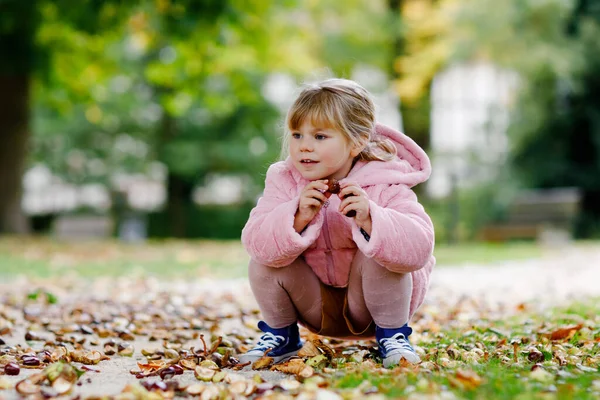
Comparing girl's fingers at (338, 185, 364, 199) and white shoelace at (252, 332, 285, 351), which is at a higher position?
girl's fingers at (338, 185, 364, 199)

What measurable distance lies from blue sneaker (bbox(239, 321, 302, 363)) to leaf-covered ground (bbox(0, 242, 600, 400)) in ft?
0.35

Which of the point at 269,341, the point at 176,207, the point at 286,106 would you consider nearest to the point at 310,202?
the point at 269,341

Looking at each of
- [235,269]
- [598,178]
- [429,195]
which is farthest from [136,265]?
[598,178]

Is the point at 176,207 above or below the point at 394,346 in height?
below

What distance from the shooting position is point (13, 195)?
49.6ft

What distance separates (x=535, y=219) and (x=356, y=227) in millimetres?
15742

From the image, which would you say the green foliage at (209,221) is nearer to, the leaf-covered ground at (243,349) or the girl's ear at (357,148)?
the leaf-covered ground at (243,349)

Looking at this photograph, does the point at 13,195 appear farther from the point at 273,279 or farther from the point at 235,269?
the point at 273,279

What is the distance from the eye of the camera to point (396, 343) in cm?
313

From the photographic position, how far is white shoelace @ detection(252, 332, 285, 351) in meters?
3.31

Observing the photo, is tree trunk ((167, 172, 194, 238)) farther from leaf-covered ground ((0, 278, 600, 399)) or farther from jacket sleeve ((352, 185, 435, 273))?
jacket sleeve ((352, 185, 435, 273))

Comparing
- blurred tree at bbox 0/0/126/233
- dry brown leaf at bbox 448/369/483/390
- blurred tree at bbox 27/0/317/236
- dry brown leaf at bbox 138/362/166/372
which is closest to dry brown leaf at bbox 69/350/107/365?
dry brown leaf at bbox 138/362/166/372

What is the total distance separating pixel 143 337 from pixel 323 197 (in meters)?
1.70

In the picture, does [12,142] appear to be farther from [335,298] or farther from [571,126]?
[571,126]
